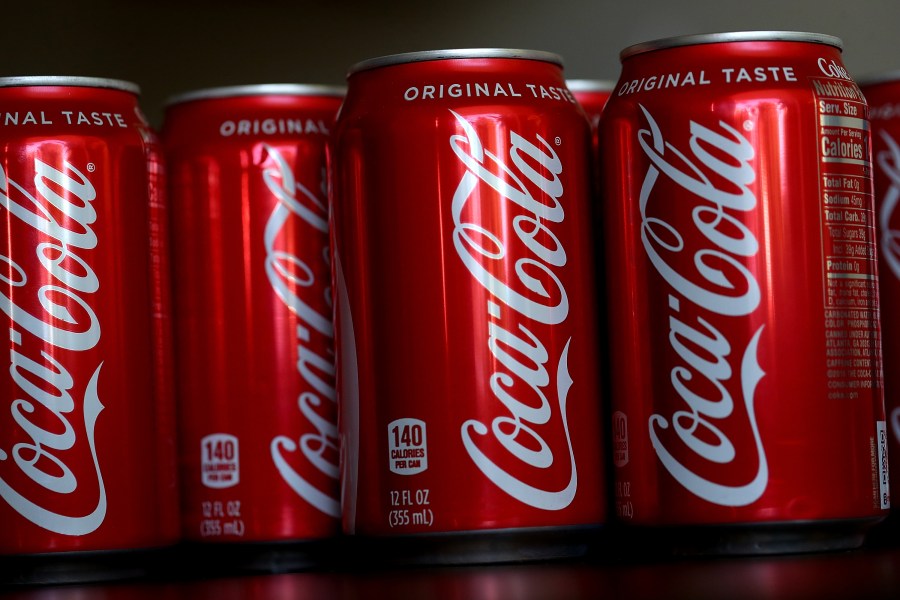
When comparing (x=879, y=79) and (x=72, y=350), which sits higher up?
(x=879, y=79)

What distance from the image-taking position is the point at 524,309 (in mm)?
969

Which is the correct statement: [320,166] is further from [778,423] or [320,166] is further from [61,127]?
[778,423]

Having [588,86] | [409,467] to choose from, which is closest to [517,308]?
[409,467]

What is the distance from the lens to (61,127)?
101 cm

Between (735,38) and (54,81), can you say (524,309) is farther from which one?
(54,81)

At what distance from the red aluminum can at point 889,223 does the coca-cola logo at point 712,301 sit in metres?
0.20

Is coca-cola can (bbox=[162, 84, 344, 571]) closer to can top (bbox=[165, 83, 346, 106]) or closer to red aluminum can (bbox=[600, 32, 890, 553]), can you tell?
can top (bbox=[165, 83, 346, 106])

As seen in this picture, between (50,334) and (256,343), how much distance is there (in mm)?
161

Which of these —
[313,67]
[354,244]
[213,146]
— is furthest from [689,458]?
[313,67]

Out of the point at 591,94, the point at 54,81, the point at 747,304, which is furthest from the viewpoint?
the point at 591,94

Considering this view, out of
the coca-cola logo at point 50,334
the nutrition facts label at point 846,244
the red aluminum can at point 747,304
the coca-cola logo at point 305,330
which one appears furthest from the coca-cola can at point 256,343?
the nutrition facts label at point 846,244

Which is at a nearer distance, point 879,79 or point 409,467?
point 409,467

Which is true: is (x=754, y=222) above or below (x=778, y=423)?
above

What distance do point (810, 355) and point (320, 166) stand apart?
402 mm
